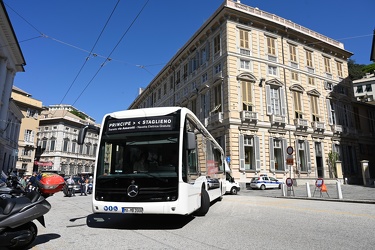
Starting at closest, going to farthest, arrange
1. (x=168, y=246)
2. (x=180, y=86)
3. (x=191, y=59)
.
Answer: (x=168, y=246) → (x=191, y=59) → (x=180, y=86)

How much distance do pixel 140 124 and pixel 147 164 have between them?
1041mm

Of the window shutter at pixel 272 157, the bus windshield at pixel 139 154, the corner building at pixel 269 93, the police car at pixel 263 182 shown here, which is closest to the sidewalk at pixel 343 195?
the window shutter at pixel 272 157

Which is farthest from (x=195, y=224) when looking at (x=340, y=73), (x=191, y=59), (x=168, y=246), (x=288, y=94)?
(x=340, y=73)

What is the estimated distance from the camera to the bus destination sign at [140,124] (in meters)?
6.59

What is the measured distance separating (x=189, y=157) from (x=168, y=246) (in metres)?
2.42

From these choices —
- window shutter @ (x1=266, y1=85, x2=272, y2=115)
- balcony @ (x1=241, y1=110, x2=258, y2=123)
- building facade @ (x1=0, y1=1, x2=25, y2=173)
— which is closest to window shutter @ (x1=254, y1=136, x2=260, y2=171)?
balcony @ (x1=241, y1=110, x2=258, y2=123)

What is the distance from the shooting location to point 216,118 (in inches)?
1009

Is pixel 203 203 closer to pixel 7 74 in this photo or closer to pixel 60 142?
pixel 7 74

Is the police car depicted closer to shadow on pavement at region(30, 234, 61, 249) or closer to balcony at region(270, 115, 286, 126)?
balcony at region(270, 115, 286, 126)

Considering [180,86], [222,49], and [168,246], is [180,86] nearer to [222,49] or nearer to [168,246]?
[222,49]

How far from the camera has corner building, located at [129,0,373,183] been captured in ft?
81.4

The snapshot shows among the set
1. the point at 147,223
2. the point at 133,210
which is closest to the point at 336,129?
the point at 147,223

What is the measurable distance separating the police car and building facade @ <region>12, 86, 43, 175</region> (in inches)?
1631

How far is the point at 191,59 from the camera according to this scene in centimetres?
3253
